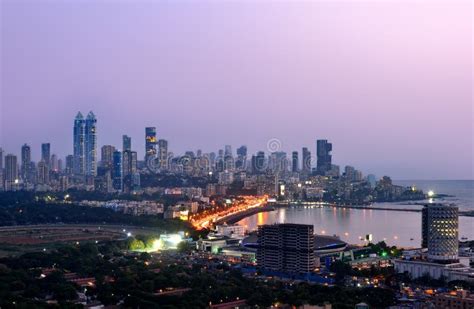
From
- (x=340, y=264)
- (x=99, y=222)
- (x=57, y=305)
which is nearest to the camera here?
(x=57, y=305)

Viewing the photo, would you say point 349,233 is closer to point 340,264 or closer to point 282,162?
point 340,264

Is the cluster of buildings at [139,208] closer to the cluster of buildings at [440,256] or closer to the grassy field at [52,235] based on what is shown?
the grassy field at [52,235]

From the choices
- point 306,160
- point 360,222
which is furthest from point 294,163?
point 360,222

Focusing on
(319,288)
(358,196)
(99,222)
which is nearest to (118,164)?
(358,196)

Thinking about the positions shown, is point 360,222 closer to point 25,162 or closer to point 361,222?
point 361,222

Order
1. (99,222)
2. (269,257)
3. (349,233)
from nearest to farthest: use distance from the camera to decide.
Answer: (269,257)
(349,233)
(99,222)

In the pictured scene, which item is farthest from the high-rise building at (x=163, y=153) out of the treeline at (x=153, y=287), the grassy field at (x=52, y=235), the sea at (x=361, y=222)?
the treeline at (x=153, y=287)
